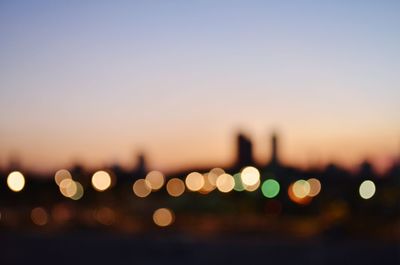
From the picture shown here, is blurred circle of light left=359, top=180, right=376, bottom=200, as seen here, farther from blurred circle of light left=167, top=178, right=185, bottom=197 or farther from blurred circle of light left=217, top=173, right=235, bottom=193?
blurred circle of light left=167, top=178, right=185, bottom=197

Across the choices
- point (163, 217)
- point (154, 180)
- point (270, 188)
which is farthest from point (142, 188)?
point (163, 217)

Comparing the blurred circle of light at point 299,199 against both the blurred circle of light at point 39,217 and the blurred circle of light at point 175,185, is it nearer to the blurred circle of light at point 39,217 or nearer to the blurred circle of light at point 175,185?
the blurred circle of light at point 39,217

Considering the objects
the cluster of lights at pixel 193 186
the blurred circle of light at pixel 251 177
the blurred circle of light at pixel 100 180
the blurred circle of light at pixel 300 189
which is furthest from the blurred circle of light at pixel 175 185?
the blurred circle of light at pixel 251 177

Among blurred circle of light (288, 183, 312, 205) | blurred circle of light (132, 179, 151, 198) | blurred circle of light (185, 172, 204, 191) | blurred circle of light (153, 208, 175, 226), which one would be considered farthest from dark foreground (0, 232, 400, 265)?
blurred circle of light (132, 179, 151, 198)

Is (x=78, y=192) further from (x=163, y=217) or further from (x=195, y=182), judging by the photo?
(x=163, y=217)

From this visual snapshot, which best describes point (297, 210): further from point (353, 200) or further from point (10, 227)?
point (10, 227)
